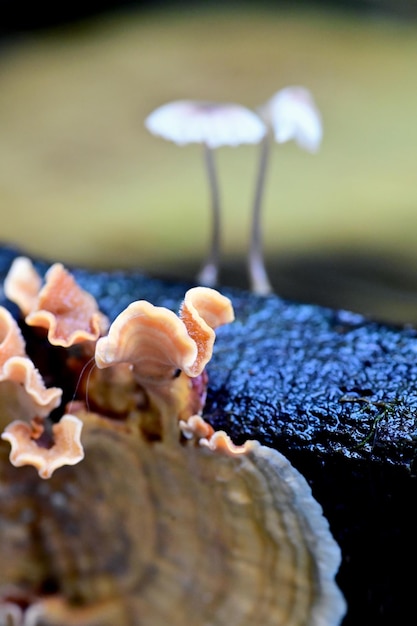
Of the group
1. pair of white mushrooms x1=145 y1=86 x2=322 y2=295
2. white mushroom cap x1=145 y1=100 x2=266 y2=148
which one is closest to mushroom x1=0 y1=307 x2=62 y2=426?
pair of white mushrooms x1=145 y1=86 x2=322 y2=295

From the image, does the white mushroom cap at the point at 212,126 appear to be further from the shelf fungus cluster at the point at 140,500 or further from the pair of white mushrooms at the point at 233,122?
the shelf fungus cluster at the point at 140,500

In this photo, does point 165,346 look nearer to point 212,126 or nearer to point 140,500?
point 140,500

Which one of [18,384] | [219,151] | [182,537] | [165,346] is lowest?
[182,537]

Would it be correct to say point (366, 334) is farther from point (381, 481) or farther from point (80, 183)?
point (80, 183)

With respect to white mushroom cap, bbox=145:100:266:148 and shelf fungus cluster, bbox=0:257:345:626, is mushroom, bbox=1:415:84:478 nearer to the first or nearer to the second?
shelf fungus cluster, bbox=0:257:345:626

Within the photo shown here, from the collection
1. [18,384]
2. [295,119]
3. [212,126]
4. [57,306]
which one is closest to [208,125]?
[212,126]

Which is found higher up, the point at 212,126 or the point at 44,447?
the point at 212,126

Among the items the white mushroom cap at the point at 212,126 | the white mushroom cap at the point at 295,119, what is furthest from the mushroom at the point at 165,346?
the white mushroom cap at the point at 295,119
